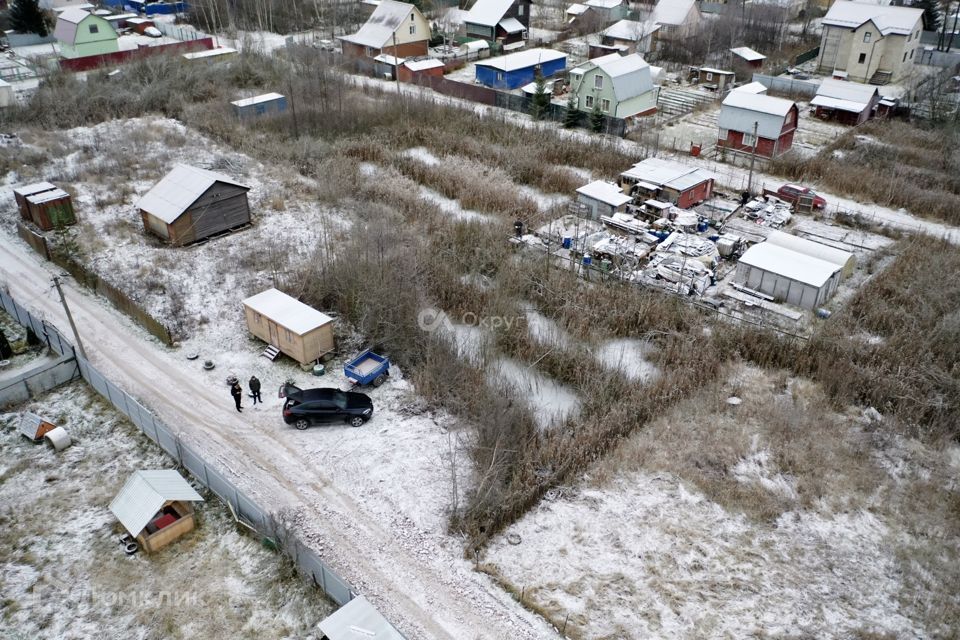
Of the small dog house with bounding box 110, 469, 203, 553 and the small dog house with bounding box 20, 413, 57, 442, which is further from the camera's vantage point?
the small dog house with bounding box 20, 413, 57, 442

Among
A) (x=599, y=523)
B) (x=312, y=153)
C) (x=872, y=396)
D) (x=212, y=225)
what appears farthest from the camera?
(x=312, y=153)

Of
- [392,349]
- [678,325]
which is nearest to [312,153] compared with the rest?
[392,349]

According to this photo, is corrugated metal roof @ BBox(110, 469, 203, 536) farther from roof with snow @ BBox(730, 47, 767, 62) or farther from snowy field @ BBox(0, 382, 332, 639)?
roof with snow @ BBox(730, 47, 767, 62)

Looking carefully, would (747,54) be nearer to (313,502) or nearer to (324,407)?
(324,407)

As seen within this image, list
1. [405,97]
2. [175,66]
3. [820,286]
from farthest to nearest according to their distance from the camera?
[175,66] < [405,97] < [820,286]

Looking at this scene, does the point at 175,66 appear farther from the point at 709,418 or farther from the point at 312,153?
the point at 709,418

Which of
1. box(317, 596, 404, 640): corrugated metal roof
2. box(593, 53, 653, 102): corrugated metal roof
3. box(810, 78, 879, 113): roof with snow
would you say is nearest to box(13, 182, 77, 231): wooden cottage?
box(317, 596, 404, 640): corrugated metal roof
